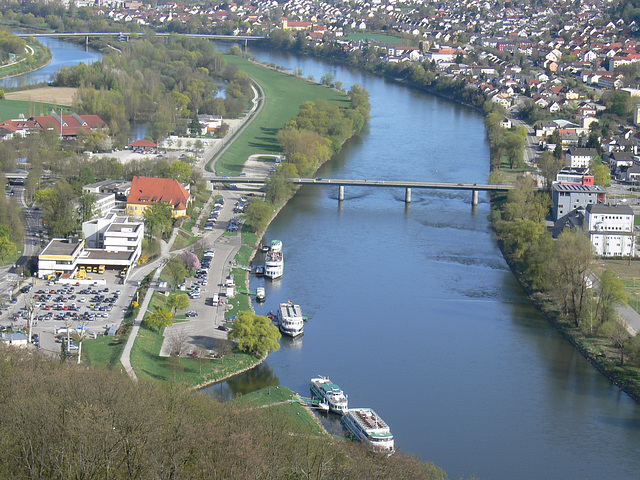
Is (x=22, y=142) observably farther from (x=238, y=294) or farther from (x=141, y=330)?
(x=141, y=330)

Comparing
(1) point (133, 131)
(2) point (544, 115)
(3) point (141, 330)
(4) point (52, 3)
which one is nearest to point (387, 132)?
(2) point (544, 115)

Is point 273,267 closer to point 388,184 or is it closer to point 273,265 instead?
point 273,265

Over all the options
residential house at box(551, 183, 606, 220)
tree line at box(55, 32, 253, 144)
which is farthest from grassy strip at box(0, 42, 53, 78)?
residential house at box(551, 183, 606, 220)

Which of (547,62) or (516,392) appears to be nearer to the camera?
(516,392)

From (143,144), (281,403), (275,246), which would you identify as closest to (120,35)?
(143,144)

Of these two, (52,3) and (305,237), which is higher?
(52,3)

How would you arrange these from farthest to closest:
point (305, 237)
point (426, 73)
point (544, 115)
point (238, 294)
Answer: point (426, 73) → point (544, 115) → point (305, 237) → point (238, 294)

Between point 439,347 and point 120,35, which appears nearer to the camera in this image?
point 439,347
